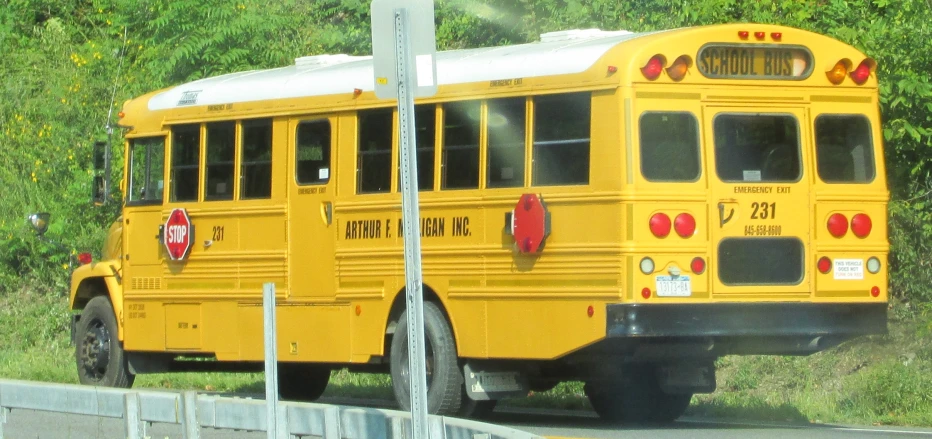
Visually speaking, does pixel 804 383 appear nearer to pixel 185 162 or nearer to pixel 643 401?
pixel 643 401

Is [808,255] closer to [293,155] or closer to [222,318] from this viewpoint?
[293,155]

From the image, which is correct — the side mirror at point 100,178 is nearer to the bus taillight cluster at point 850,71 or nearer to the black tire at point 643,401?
the black tire at point 643,401

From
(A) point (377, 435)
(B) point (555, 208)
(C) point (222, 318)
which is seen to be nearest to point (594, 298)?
(B) point (555, 208)

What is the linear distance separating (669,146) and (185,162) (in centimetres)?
476

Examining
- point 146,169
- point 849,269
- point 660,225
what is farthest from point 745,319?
point 146,169

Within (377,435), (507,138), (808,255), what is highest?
(507,138)

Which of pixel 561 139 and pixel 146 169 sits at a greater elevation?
pixel 146 169

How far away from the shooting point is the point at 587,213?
10.3m

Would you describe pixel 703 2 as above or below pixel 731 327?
above

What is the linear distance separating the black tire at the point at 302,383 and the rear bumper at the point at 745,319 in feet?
16.4

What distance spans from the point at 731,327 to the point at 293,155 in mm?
3833

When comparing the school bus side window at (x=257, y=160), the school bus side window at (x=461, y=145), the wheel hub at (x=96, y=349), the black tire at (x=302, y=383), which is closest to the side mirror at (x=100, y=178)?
the wheel hub at (x=96, y=349)

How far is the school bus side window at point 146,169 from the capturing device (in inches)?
543

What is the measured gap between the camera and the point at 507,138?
10.8 metres
